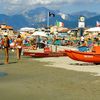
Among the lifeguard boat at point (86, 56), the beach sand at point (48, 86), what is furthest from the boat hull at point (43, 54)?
the beach sand at point (48, 86)

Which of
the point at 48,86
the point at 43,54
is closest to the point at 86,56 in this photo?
the point at 43,54

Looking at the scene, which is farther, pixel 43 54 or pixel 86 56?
pixel 43 54

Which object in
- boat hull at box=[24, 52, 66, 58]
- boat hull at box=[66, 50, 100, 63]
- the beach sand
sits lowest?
the beach sand

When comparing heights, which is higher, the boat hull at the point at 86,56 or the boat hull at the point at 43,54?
the boat hull at the point at 86,56

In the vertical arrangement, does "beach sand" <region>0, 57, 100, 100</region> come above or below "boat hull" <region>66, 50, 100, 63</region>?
below

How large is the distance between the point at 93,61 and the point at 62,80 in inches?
247

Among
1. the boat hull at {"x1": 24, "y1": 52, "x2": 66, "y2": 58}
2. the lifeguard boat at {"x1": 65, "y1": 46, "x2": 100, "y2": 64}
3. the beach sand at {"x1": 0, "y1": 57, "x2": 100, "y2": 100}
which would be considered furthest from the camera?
Result: the boat hull at {"x1": 24, "y1": 52, "x2": 66, "y2": 58}

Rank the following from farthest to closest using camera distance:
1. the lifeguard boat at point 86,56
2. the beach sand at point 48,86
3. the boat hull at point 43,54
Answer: the boat hull at point 43,54
the lifeguard boat at point 86,56
the beach sand at point 48,86

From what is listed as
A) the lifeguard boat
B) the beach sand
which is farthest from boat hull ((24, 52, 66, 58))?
the beach sand

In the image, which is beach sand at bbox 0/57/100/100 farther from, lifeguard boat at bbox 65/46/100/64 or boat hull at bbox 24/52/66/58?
boat hull at bbox 24/52/66/58

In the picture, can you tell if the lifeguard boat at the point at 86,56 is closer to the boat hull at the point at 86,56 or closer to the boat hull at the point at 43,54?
the boat hull at the point at 86,56

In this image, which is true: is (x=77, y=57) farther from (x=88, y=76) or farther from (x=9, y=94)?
(x=9, y=94)

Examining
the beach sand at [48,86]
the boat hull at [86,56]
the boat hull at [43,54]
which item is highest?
the boat hull at [86,56]

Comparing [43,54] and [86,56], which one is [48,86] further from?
[43,54]
